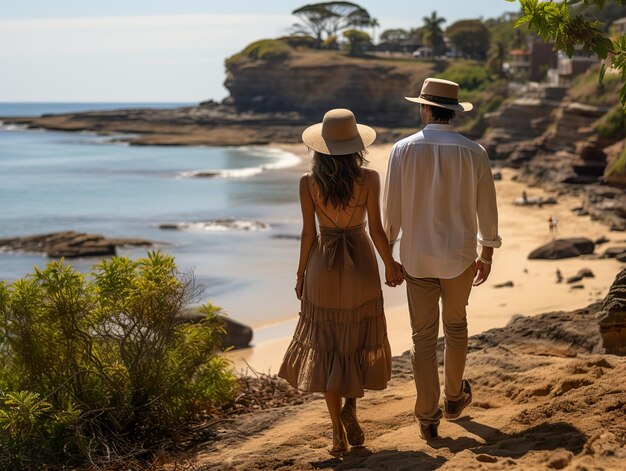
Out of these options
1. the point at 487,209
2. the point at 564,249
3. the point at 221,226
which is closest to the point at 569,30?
the point at 487,209

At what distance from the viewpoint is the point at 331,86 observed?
7569 cm

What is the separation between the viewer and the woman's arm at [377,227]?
431cm

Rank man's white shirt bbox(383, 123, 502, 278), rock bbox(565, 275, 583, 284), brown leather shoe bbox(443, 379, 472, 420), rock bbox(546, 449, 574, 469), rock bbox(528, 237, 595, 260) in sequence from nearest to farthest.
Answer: rock bbox(546, 449, 574, 469), man's white shirt bbox(383, 123, 502, 278), brown leather shoe bbox(443, 379, 472, 420), rock bbox(565, 275, 583, 284), rock bbox(528, 237, 595, 260)

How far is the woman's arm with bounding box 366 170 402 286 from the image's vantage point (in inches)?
170

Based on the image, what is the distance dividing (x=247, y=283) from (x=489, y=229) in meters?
11.1

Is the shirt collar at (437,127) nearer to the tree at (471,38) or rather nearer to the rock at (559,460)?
the rock at (559,460)

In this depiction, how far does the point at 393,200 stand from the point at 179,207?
24973mm

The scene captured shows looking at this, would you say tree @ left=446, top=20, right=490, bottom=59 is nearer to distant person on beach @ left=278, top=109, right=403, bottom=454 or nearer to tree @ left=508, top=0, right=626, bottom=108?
tree @ left=508, top=0, right=626, bottom=108

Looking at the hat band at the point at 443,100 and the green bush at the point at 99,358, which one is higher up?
the hat band at the point at 443,100

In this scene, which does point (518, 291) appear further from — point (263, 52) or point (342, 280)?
point (263, 52)

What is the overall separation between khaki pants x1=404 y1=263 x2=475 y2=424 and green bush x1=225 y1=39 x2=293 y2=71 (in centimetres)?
7985

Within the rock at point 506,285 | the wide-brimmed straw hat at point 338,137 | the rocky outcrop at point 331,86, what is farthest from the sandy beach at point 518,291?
the rocky outcrop at point 331,86

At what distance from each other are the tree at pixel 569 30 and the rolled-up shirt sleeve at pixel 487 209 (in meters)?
0.65

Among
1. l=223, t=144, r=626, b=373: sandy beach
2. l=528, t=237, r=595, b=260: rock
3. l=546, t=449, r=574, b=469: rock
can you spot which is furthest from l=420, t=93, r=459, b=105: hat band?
l=528, t=237, r=595, b=260: rock
